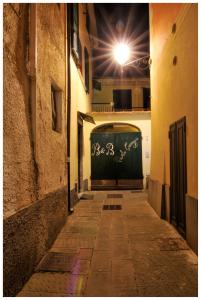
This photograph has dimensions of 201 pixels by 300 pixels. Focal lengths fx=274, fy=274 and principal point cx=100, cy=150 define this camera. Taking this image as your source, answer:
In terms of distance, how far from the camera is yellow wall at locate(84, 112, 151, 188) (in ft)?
47.5

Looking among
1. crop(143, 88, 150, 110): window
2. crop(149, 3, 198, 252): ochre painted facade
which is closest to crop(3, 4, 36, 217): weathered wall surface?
crop(149, 3, 198, 252): ochre painted facade

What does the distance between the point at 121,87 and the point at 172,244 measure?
19259 millimetres

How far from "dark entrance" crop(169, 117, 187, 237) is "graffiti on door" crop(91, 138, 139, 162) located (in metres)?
7.61

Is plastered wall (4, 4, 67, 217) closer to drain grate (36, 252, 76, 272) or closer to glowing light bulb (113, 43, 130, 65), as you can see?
drain grate (36, 252, 76, 272)

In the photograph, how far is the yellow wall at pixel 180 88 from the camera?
4.86m

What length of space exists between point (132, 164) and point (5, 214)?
38.4 ft

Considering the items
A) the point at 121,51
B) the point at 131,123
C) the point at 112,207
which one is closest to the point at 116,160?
the point at 131,123

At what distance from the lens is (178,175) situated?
20.3ft

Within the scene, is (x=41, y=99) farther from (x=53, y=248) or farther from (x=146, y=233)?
(x=146, y=233)

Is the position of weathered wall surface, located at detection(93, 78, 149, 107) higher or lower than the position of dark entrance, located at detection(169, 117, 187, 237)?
higher

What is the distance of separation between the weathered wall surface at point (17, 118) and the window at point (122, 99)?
62.0 ft

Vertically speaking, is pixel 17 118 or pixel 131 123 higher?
pixel 131 123

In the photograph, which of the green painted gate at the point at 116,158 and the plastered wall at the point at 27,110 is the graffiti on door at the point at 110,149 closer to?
the green painted gate at the point at 116,158

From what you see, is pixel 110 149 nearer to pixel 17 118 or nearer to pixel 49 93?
pixel 49 93
